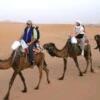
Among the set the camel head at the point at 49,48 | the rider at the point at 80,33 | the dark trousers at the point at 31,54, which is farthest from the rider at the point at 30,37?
the rider at the point at 80,33

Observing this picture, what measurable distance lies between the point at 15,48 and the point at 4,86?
2.57 m

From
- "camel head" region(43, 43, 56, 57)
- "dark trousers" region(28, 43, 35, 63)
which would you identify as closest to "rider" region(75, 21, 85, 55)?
"camel head" region(43, 43, 56, 57)

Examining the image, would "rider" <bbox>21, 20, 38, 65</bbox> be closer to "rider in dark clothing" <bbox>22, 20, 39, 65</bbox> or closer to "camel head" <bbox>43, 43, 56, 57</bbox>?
"rider in dark clothing" <bbox>22, 20, 39, 65</bbox>

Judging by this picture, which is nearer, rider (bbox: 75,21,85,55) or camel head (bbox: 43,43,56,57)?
camel head (bbox: 43,43,56,57)

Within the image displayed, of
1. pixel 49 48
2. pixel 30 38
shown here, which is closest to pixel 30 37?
pixel 30 38

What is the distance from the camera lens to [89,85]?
19.1 meters

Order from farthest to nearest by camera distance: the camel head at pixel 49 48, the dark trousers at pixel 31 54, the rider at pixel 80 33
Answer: the rider at pixel 80 33 → the camel head at pixel 49 48 → the dark trousers at pixel 31 54

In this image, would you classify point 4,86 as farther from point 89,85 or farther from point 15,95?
point 89,85

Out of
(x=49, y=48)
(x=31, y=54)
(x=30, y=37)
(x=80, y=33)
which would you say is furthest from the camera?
(x=80, y=33)

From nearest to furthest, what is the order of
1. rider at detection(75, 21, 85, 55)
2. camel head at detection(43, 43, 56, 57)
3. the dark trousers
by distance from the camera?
the dark trousers < camel head at detection(43, 43, 56, 57) < rider at detection(75, 21, 85, 55)

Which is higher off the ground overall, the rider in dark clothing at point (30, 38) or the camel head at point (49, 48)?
the rider in dark clothing at point (30, 38)

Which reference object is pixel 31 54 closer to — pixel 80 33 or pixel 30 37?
pixel 30 37

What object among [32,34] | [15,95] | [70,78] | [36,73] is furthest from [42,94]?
[36,73]

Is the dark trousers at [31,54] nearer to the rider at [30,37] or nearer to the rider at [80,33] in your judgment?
the rider at [30,37]
